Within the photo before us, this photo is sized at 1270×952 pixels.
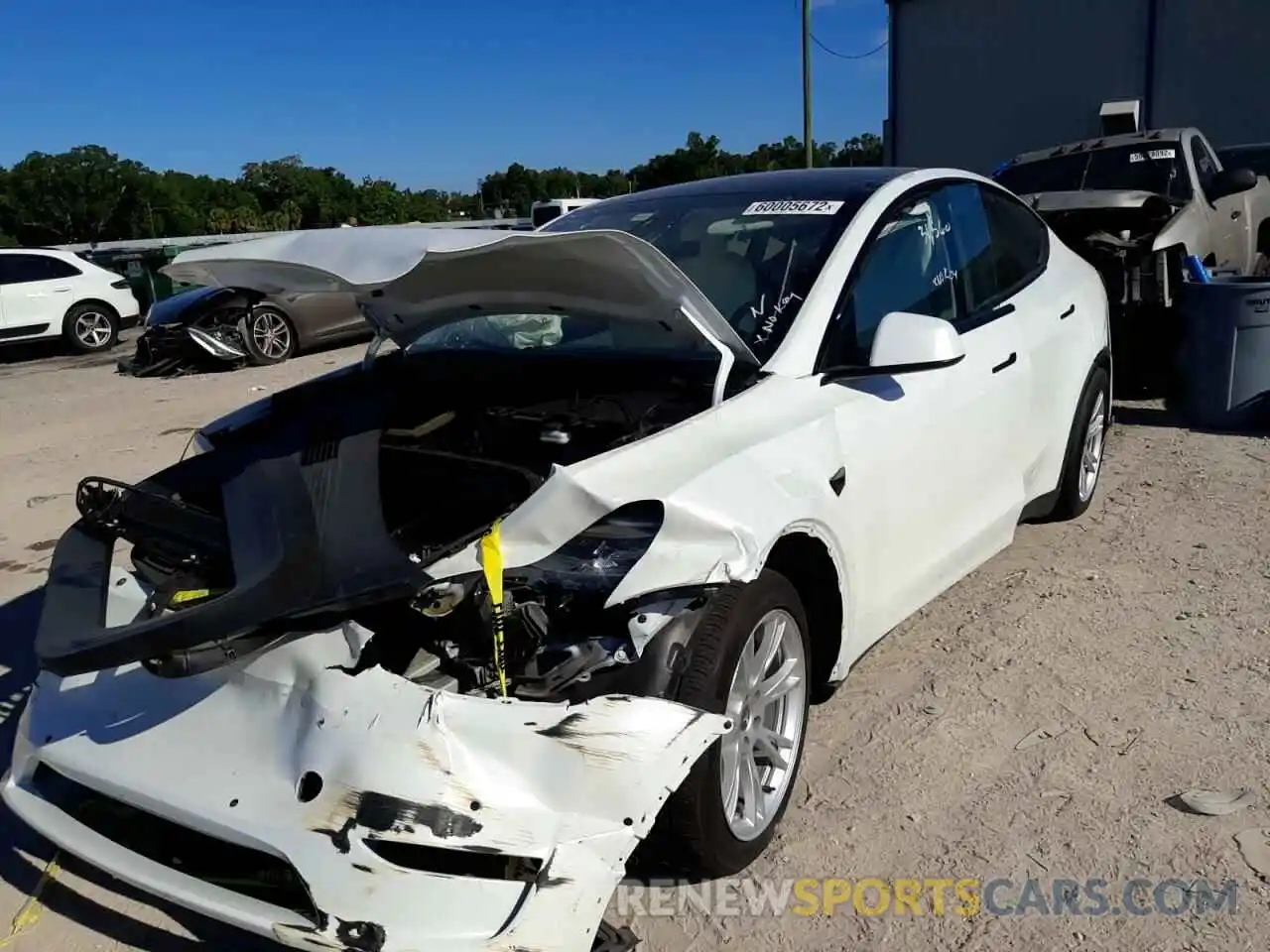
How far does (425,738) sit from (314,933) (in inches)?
16.7

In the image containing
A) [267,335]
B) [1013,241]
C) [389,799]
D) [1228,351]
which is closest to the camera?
[389,799]

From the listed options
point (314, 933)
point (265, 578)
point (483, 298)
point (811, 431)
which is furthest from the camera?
point (483, 298)

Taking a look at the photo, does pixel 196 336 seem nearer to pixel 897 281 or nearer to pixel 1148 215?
pixel 1148 215

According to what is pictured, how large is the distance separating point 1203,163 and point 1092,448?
5.79 metres

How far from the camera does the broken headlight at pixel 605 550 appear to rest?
95.3 inches

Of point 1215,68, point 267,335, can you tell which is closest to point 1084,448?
point 267,335

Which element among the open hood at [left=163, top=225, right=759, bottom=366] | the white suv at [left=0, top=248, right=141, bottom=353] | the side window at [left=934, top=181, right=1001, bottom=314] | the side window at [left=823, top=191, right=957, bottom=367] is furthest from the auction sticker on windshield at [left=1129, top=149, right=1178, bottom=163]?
the white suv at [left=0, top=248, right=141, bottom=353]

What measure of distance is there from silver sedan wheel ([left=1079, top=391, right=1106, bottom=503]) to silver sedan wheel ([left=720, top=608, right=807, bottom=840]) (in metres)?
2.60

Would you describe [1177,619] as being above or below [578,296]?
below

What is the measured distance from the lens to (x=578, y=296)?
3.08 m

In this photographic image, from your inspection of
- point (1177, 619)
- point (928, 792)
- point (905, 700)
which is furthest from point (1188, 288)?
point (928, 792)

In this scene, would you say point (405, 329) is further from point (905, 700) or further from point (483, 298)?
point (905, 700)

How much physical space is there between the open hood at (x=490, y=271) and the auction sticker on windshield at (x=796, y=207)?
29.9 inches

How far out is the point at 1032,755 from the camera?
316 cm
